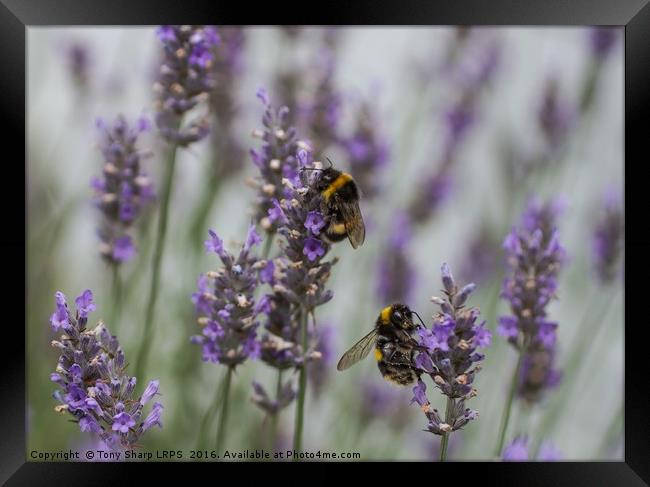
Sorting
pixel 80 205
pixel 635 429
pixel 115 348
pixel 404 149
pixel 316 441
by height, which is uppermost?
pixel 404 149

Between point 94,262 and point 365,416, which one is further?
point 94,262

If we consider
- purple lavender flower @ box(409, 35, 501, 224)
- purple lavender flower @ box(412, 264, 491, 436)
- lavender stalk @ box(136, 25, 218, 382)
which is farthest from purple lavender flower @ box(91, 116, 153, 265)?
purple lavender flower @ box(409, 35, 501, 224)

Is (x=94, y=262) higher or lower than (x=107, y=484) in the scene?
higher

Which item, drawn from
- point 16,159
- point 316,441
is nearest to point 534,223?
point 316,441

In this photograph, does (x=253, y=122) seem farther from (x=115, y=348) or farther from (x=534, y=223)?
(x=115, y=348)

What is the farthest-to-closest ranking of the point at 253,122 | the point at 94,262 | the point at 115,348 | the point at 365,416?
the point at 253,122
the point at 94,262
the point at 365,416
the point at 115,348

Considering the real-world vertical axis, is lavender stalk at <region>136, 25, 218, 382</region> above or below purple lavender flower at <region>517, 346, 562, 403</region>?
above

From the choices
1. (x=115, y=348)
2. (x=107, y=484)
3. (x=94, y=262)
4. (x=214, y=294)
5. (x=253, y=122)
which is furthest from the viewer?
(x=253, y=122)

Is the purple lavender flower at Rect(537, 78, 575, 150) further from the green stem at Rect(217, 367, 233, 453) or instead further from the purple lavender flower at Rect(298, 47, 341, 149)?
the green stem at Rect(217, 367, 233, 453)

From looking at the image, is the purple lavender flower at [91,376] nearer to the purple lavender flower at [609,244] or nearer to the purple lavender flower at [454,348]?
A: the purple lavender flower at [454,348]
